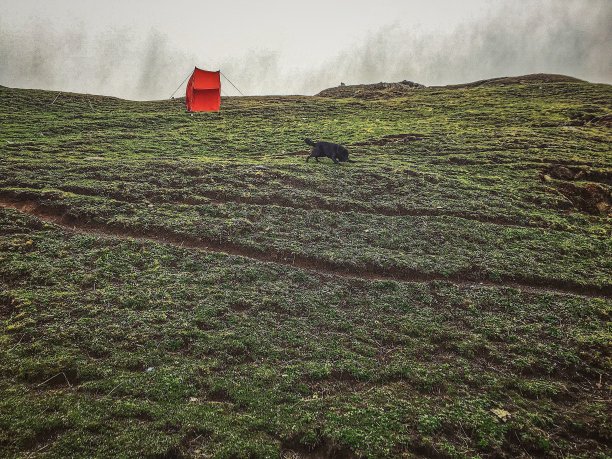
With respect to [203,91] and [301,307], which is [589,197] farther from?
[203,91]

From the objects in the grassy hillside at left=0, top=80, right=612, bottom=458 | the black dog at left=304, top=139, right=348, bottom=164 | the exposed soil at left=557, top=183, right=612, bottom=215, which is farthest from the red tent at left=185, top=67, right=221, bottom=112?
the exposed soil at left=557, top=183, right=612, bottom=215

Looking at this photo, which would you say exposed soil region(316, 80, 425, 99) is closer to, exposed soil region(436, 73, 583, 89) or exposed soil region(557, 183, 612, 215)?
exposed soil region(436, 73, 583, 89)

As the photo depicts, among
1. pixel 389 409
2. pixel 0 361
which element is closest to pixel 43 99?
pixel 0 361

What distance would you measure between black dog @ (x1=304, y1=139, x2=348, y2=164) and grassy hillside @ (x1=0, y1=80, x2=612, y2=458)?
3.45ft

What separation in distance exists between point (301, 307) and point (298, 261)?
3193 mm

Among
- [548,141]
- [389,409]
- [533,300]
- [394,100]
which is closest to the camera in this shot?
[389,409]

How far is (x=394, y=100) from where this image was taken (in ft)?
211

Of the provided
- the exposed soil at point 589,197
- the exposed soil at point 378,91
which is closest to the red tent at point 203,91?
the exposed soil at point 378,91

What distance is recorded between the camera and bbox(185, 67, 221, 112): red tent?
45.6 m

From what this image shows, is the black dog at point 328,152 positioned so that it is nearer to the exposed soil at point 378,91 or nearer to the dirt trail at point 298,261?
the dirt trail at point 298,261

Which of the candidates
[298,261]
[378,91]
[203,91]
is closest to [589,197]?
[298,261]

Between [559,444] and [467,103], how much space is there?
192 ft

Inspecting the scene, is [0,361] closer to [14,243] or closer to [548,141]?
[14,243]

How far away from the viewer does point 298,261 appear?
14.2m
